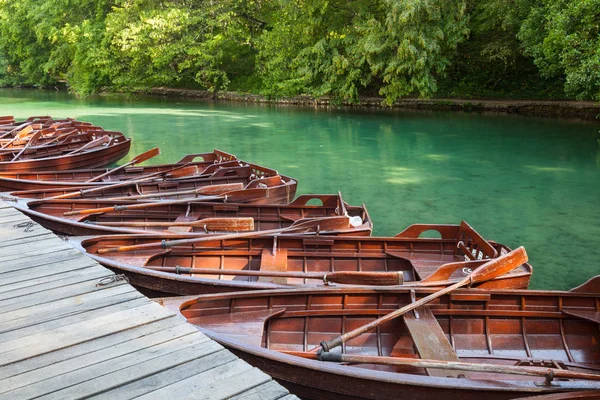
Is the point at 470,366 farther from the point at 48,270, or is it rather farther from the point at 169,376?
the point at 48,270

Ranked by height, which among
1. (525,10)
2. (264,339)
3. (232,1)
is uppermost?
(232,1)

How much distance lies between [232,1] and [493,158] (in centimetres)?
2042

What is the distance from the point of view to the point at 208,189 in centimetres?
808

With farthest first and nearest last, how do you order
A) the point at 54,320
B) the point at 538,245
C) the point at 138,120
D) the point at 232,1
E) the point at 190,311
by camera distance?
the point at 232,1, the point at 138,120, the point at 538,245, the point at 190,311, the point at 54,320

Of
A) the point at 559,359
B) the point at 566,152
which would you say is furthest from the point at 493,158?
the point at 559,359

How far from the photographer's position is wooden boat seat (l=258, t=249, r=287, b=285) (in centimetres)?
546

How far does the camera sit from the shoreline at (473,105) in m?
21.4

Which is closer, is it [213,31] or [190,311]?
[190,311]

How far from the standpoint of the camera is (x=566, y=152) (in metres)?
15.5

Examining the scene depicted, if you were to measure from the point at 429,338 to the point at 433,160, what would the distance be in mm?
11345

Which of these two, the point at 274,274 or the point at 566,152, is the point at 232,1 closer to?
the point at 566,152

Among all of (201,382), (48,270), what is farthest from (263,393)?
(48,270)

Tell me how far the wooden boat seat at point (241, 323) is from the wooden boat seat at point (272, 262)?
1115mm

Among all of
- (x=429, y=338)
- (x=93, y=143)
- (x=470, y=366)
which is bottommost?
(x=429, y=338)
